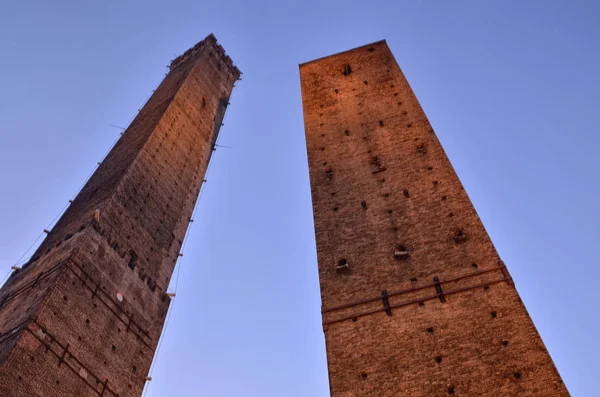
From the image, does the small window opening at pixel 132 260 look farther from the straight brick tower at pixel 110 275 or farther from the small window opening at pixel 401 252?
the small window opening at pixel 401 252

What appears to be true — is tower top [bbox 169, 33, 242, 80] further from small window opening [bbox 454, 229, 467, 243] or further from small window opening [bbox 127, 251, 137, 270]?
small window opening [bbox 454, 229, 467, 243]

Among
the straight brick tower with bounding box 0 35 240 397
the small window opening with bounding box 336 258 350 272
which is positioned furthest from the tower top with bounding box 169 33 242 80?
the small window opening with bounding box 336 258 350 272

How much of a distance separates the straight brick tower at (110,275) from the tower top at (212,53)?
26.7ft

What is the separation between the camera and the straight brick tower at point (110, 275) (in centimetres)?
1458

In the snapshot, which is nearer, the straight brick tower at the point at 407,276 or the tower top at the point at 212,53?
the straight brick tower at the point at 407,276

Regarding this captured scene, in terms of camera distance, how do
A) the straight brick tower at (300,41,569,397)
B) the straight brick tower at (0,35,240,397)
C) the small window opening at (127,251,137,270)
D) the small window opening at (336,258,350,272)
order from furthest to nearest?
1. the small window opening at (127,251,137,270)
2. the straight brick tower at (0,35,240,397)
3. the small window opening at (336,258,350,272)
4. the straight brick tower at (300,41,569,397)

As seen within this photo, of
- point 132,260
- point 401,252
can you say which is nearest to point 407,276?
point 401,252

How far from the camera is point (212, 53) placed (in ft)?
114

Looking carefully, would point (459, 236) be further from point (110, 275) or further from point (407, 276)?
point (110, 275)

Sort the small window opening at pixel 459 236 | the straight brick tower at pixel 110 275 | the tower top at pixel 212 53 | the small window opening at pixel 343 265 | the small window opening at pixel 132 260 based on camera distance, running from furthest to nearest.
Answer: the tower top at pixel 212 53 < the small window opening at pixel 132 260 < the straight brick tower at pixel 110 275 < the small window opening at pixel 343 265 < the small window opening at pixel 459 236

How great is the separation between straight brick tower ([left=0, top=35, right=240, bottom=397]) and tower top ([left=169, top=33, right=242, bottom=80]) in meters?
8.14

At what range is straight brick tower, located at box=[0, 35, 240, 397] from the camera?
14578mm

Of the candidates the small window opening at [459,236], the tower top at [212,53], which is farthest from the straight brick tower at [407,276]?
the tower top at [212,53]

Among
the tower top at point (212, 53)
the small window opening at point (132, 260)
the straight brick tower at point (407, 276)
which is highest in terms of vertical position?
the tower top at point (212, 53)
